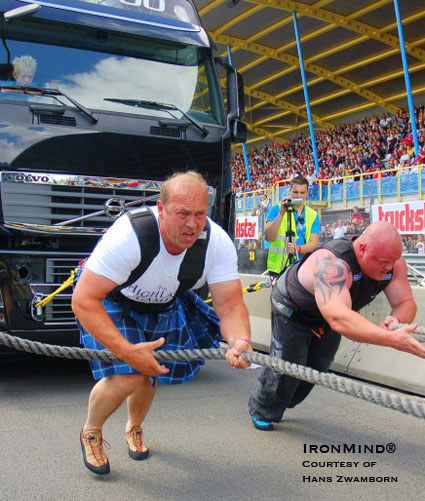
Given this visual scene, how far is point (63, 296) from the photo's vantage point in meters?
5.00

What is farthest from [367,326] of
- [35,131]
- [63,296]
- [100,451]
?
[35,131]

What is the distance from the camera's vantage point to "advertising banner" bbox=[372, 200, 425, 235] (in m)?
11.4

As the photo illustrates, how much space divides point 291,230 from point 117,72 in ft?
8.47

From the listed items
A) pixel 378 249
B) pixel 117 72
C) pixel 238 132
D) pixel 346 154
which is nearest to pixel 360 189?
pixel 346 154

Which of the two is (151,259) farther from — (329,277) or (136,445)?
(136,445)

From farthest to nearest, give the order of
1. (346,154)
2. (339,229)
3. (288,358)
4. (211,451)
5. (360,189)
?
1. (346,154)
2. (360,189)
3. (339,229)
4. (288,358)
5. (211,451)

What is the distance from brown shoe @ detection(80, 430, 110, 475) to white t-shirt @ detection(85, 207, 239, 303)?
815 mm

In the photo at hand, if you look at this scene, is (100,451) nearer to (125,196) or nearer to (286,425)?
(286,425)

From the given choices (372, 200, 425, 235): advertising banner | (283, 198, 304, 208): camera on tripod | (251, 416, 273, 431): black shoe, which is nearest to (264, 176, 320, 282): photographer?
(283, 198, 304, 208): camera on tripod

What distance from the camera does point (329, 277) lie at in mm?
3443

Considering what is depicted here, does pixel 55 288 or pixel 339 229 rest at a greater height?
pixel 339 229

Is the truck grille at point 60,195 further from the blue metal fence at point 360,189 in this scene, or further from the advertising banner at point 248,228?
the advertising banner at point 248,228

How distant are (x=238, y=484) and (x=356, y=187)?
1455 cm

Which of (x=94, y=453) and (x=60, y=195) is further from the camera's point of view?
(x=60, y=195)
